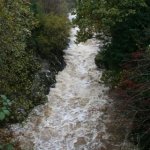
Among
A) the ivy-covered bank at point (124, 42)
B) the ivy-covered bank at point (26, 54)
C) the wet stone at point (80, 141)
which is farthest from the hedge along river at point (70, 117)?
the ivy-covered bank at point (124, 42)

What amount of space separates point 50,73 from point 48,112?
3223 mm

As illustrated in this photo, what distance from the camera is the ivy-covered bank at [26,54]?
12.0m

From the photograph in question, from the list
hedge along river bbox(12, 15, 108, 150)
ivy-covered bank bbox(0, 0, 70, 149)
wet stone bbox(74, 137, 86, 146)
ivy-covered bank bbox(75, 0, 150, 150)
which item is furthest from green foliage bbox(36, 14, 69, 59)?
wet stone bbox(74, 137, 86, 146)

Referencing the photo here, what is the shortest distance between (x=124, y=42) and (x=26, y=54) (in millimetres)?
4385

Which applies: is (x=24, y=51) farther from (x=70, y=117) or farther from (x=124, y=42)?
(x=124, y=42)

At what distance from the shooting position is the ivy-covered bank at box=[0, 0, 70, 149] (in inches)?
471

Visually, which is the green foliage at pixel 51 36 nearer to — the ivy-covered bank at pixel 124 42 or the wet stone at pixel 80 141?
the ivy-covered bank at pixel 124 42

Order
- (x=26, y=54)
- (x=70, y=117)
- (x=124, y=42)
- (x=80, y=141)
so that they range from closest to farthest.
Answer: (x=80, y=141) → (x=124, y=42) → (x=70, y=117) → (x=26, y=54)

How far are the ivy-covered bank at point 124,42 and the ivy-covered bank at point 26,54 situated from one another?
237 centimetres

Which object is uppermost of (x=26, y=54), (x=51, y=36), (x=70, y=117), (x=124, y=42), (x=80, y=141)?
(x=51, y=36)

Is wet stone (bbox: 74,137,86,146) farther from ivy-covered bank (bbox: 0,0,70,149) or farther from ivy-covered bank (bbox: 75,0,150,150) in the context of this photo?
ivy-covered bank (bbox: 0,0,70,149)

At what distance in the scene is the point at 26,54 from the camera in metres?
15.8

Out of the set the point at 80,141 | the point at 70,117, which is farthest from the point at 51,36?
the point at 80,141

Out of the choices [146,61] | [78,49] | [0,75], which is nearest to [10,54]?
[0,75]
